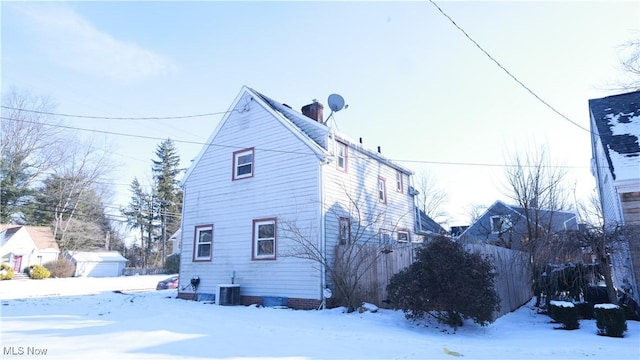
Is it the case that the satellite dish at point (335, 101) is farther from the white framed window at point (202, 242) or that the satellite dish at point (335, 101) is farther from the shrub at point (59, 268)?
the shrub at point (59, 268)

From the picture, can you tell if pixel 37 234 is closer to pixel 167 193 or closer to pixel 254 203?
pixel 167 193

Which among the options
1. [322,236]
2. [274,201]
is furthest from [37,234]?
[322,236]

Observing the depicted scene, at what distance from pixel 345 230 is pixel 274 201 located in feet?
9.66

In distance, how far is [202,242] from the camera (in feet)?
53.2

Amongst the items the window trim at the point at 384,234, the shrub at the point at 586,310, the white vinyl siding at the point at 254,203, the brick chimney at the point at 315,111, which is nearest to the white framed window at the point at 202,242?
the white vinyl siding at the point at 254,203

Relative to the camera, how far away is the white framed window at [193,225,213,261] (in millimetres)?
15953

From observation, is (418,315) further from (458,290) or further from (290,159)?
(290,159)

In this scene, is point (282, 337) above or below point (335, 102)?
below

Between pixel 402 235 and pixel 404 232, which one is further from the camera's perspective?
pixel 404 232

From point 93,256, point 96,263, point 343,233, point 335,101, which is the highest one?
point 335,101

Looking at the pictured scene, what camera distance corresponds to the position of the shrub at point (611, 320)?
7.99m

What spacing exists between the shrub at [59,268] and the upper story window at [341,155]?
3696 cm

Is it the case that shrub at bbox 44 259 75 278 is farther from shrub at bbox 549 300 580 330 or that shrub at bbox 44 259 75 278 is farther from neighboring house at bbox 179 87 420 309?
shrub at bbox 549 300 580 330

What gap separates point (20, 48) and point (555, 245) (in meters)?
17.0
